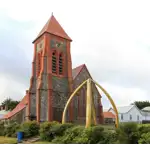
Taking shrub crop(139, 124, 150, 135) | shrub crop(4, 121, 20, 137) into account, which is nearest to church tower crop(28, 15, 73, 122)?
shrub crop(4, 121, 20, 137)

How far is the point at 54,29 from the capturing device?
147 ft

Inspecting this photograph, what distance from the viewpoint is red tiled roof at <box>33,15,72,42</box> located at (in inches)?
1710

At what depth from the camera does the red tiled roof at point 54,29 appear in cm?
4344

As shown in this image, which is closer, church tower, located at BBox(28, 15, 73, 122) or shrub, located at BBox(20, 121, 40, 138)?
shrub, located at BBox(20, 121, 40, 138)

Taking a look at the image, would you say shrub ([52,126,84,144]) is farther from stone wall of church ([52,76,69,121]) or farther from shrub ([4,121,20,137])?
stone wall of church ([52,76,69,121])

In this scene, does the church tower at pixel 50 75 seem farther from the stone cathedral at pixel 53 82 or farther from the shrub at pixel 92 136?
the shrub at pixel 92 136

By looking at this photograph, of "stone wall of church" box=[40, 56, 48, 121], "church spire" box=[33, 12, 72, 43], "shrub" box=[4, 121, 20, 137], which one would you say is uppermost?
"church spire" box=[33, 12, 72, 43]

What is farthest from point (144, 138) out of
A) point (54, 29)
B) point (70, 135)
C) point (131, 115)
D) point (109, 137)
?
point (131, 115)

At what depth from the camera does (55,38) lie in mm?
43125

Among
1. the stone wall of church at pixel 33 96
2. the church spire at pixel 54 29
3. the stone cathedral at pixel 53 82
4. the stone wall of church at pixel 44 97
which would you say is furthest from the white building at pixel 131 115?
the stone wall of church at pixel 44 97

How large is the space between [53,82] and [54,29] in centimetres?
1024

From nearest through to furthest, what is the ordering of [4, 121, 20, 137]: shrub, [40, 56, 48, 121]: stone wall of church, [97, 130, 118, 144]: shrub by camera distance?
[97, 130, 118, 144]: shrub < [4, 121, 20, 137]: shrub < [40, 56, 48, 121]: stone wall of church

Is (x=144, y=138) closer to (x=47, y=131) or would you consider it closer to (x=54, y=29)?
(x=47, y=131)
